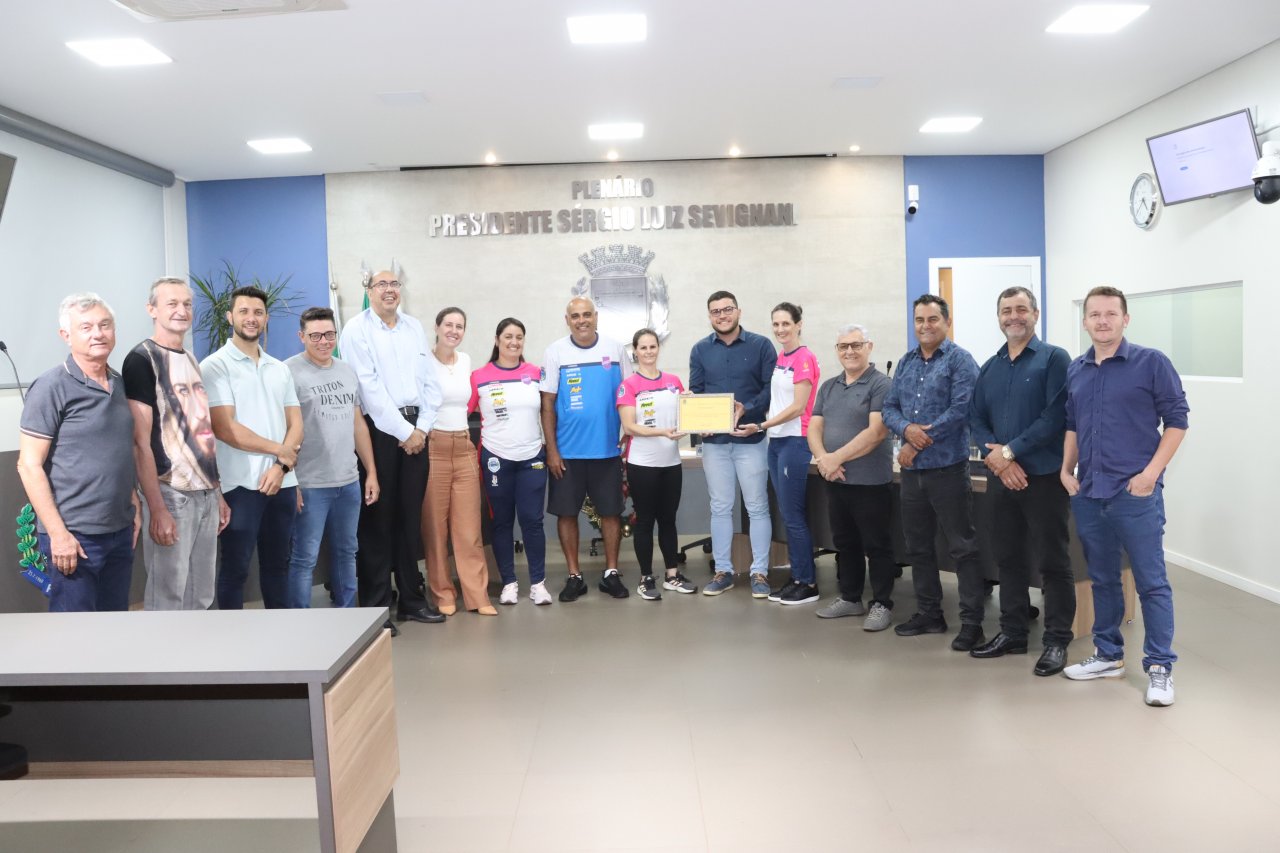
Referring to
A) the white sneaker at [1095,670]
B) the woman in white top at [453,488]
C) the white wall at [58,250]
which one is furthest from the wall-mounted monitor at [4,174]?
the white sneaker at [1095,670]

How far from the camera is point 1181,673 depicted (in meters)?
4.00

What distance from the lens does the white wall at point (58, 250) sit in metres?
6.24

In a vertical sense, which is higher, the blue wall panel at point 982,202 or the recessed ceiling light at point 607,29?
the recessed ceiling light at point 607,29

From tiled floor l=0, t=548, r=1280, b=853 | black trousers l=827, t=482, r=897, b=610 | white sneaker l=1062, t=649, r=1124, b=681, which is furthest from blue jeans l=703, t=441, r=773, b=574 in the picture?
white sneaker l=1062, t=649, r=1124, b=681

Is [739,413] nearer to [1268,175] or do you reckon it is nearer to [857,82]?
[857,82]

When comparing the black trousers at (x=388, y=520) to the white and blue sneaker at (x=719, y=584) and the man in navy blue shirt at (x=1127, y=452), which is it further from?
the man in navy blue shirt at (x=1127, y=452)

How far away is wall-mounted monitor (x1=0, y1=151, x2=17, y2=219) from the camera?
19.7 ft

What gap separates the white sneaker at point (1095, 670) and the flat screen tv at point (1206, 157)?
338cm

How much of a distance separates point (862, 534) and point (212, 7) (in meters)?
3.94

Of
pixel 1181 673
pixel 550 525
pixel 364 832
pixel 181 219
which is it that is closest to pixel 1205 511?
pixel 1181 673

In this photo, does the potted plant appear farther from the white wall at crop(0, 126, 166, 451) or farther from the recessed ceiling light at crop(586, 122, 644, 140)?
the recessed ceiling light at crop(586, 122, 644, 140)

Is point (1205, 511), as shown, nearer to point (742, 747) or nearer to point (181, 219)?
point (742, 747)

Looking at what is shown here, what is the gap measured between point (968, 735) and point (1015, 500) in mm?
1169

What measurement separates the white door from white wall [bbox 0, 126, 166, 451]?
7.17m
